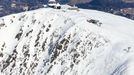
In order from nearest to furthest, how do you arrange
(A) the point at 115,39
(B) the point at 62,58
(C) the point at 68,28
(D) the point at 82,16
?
(A) the point at 115,39
(B) the point at 62,58
(C) the point at 68,28
(D) the point at 82,16

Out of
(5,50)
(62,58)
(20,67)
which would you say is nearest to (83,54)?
(62,58)

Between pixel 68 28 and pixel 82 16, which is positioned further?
pixel 82 16

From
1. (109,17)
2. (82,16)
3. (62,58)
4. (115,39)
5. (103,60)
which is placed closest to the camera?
(103,60)

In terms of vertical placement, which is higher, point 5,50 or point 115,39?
point 115,39

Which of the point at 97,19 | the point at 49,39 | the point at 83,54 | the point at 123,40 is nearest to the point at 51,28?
the point at 49,39

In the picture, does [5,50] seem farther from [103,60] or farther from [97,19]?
[103,60]

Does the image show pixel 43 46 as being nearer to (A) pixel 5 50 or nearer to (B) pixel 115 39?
(A) pixel 5 50
